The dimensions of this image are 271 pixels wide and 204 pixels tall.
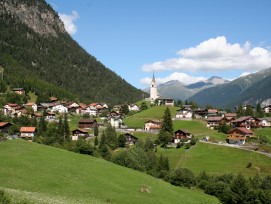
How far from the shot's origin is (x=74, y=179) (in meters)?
51.6

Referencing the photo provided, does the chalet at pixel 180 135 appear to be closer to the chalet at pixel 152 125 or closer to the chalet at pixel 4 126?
the chalet at pixel 152 125

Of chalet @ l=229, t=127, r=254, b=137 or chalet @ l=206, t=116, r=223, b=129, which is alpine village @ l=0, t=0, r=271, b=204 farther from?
chalet @ l=206, t=116, r=223, b=129

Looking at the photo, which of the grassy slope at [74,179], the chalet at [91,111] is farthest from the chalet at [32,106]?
the grassy slope at [74,179]

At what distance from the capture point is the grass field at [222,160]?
80812 millimetres

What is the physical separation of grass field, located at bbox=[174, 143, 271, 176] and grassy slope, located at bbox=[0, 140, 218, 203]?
75.3ft

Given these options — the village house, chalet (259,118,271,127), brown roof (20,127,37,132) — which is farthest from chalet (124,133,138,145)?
the village house

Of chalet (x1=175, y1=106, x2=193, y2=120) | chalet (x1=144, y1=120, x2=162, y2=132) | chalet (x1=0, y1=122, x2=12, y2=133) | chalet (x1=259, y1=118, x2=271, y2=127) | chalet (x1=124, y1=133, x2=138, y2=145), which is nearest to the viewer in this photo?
chalet (x1=0, y1=122, x2=12, y2=133)

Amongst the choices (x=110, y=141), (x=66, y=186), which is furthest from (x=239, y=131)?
(x=66, y=186)

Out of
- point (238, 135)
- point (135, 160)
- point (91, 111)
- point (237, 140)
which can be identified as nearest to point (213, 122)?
point (238, 135)

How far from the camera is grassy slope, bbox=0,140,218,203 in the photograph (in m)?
45.1

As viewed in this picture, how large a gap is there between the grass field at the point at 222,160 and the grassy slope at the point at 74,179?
75.3 ft

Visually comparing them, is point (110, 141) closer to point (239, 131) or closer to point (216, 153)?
point (216, 153)

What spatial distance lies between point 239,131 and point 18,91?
339 feet

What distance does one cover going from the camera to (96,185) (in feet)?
168
